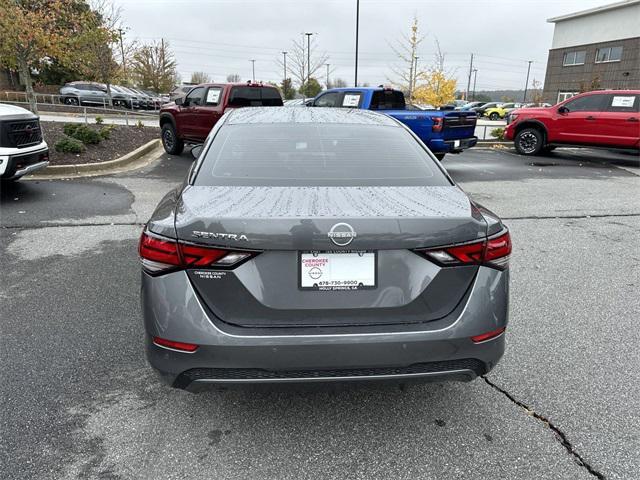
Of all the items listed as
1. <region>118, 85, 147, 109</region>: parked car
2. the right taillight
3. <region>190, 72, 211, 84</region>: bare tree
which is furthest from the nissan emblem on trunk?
<region>190, 72, 211, 84</region>: bare tree

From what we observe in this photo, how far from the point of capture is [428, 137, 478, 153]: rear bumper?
1031cm

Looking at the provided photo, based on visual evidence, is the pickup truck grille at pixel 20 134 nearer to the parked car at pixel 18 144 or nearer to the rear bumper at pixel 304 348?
the parked car at pixel 18 144

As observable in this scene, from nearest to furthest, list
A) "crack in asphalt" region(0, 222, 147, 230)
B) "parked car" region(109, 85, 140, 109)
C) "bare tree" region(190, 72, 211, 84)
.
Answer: "crack in asphalt" region(0, 222, 147, 230)
"parked car" region(109, 85, 140, 109)
"bare tree" region(190, 72, 211, 84)

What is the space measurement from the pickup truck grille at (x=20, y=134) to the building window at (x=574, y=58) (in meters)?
44.9

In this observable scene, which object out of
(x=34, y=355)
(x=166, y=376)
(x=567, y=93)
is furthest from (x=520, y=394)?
(x=567, y=93)

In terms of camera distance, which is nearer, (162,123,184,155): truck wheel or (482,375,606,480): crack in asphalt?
(482,375,606,480): crack in asphalt

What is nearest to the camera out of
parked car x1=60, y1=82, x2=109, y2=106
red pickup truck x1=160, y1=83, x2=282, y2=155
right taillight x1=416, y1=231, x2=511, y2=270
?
right taillight x1=416, y1=231, x2=511, y2=270

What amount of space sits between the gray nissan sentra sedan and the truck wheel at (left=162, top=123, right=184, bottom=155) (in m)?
10.9

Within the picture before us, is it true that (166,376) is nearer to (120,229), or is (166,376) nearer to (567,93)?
(120,229)

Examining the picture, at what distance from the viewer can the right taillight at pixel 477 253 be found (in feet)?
6.96

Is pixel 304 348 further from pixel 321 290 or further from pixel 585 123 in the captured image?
pixel 585 123

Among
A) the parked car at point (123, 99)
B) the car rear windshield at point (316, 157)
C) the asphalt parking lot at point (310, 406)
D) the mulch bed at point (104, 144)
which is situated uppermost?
the car rear windshield at point (316, 157)

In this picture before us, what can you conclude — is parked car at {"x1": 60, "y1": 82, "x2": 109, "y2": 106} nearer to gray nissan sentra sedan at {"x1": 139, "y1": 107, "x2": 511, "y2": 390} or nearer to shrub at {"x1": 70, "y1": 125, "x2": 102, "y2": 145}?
shrub at {"x1": 70, "y1": 125, "x2": 102, "y2": 145}

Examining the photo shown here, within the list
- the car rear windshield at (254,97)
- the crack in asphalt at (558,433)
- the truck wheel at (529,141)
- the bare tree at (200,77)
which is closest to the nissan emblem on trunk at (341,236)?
the crack in asphalt at (558,433)
